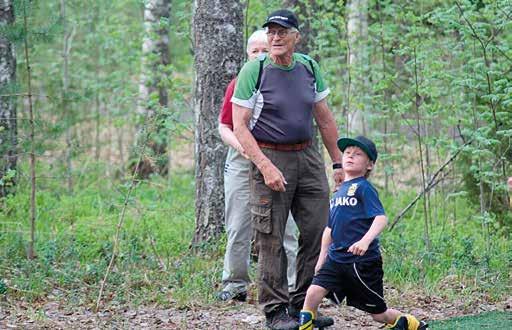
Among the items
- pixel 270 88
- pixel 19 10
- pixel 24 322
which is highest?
pixel 19 10

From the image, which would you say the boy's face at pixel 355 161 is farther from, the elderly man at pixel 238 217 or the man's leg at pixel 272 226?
the elderly man at pixel 238 217

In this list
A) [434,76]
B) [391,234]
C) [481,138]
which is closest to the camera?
[481,138]

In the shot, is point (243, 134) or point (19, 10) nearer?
point (243, 134)

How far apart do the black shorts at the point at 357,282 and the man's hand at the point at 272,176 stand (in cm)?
62

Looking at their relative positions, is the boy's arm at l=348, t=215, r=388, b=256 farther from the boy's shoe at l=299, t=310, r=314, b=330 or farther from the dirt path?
the dirt path

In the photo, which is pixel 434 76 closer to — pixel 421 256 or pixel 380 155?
pixel 380 155

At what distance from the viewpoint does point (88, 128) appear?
16.9 m

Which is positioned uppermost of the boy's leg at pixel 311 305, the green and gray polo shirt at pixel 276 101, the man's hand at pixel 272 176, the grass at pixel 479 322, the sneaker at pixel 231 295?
the green and gray polo shirt at pixel 276 101

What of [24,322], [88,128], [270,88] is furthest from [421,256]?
[88,128]

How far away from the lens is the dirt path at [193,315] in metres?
6.91

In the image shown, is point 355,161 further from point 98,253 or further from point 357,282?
point 98,253

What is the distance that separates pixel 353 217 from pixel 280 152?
80 centimetres

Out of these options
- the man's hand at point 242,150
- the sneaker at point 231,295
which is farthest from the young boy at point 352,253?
the sneaker at point 231,295

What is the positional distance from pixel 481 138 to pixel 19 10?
179 inches
